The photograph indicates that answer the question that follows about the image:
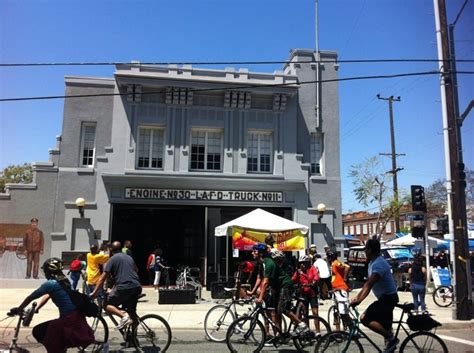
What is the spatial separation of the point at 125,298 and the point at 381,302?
4140 mm

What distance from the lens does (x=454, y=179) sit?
41.4ft

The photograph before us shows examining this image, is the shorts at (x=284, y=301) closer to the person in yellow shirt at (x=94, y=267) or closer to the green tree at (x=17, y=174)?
the person in yellow shirt at (x=94, y=267)

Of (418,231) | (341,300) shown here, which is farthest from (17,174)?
(341,300)

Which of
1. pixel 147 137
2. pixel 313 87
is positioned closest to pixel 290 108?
pixel 313 87

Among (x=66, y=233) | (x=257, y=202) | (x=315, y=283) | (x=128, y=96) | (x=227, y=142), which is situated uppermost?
(x=128, y=96)

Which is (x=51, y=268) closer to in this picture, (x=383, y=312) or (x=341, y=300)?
(x=383, y=312)

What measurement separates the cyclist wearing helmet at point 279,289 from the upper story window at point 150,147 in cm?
1156

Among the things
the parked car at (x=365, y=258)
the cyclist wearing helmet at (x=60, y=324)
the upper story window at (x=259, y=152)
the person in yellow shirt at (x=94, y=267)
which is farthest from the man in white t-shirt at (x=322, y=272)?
the parked car at (x=365, y=258)

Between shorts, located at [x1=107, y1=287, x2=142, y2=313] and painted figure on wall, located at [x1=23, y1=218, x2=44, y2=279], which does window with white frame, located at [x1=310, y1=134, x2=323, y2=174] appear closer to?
painted figure on wall, located at [x1=23, y1=218, x2=44, y2=279]

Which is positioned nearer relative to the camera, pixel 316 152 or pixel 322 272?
pixel 322 272

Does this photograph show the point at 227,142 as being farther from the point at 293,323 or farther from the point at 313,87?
the point at 293,323

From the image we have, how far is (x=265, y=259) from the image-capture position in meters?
8.16

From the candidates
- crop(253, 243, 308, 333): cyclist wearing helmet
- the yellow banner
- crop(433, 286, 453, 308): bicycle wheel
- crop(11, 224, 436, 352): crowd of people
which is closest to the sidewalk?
crop(433, 286, 453, 308): bicycle wheel

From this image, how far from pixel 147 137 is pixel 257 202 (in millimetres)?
5347
